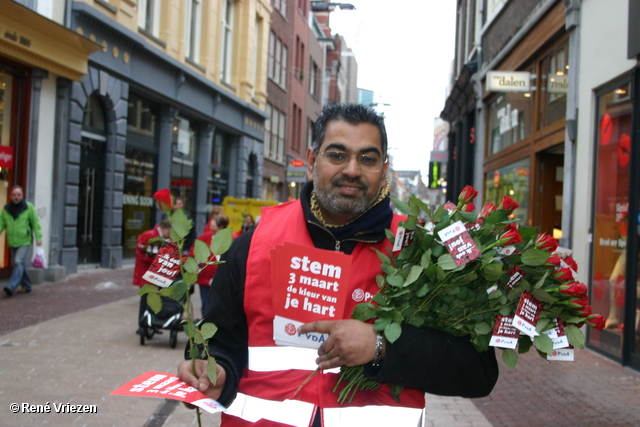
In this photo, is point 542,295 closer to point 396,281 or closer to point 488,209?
point 488,209

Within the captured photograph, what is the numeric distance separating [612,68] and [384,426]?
7.10 metres

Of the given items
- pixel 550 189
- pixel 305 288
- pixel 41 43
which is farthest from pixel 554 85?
pixel 305 288

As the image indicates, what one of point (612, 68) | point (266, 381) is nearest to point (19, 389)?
point (266, 381)

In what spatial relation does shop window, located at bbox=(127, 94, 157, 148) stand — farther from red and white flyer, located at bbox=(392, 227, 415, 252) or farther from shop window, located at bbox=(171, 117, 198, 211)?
red and white flyer, located at bbox=(392, 227, 415, 252)

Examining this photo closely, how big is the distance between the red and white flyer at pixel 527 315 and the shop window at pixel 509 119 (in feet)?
35.2

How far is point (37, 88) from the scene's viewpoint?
12516 mm

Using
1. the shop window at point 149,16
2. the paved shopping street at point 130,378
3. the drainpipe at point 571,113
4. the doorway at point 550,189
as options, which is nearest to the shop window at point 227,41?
the shop window at point 149,16

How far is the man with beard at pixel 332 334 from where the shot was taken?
6.99ft

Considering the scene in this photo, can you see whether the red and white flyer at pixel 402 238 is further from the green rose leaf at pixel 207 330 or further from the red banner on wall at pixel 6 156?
the red banner on wall at pixel 6 156

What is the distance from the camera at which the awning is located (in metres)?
11.2

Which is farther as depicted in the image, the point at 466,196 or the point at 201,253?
the point at 466,196

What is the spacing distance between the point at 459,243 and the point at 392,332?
363 mm

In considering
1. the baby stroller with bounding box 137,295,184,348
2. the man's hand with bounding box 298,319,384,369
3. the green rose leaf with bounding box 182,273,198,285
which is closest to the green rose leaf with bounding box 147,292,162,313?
the green rose leaf with bounding box 182,273,198,285

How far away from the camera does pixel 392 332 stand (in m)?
2.08
